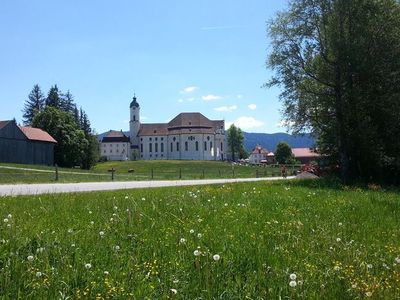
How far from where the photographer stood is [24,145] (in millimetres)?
88562

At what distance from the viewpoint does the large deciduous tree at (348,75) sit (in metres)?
27.8

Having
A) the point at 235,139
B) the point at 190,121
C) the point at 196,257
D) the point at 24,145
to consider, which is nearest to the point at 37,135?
the point at 24,145

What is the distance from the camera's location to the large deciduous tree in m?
27.8

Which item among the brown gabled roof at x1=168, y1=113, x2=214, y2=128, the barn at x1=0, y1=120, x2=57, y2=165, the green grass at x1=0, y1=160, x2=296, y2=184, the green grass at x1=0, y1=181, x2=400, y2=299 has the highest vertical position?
the brown gabled roof at x1=168, y1=113, x2=214, y2=128

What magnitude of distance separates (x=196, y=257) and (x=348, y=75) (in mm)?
25806

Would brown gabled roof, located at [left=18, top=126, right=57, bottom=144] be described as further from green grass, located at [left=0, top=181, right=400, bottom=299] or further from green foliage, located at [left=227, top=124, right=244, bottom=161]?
green foliage, located at [left=227, top=124, right=244, bottom=161]

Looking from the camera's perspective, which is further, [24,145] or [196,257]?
[24,145]

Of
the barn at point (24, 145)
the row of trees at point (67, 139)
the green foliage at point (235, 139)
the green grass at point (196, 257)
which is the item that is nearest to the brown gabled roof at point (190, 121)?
the green foliage at point (235, 139)

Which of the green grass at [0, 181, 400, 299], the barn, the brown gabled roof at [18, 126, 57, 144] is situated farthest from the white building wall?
the green grass at [0, 181, 400, 299]

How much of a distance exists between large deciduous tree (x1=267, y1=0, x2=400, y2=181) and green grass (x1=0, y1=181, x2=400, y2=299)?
2068 centimetres

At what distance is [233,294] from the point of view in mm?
4152

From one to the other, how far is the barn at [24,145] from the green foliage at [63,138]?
502 cm

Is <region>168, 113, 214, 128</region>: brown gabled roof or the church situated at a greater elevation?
<region>168, 113, 214, 128</region>: brown gabled roof

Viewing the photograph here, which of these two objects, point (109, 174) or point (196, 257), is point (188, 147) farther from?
point (196, 257)
